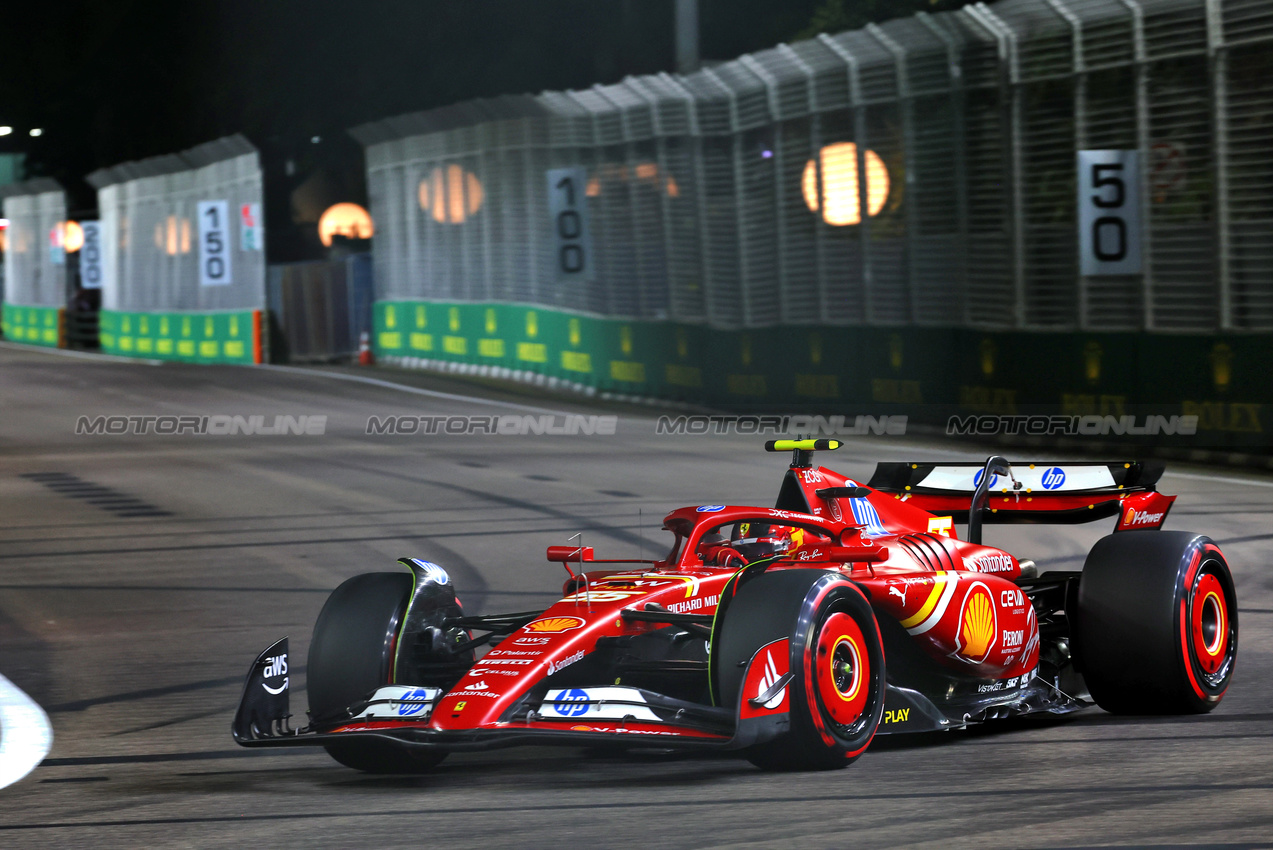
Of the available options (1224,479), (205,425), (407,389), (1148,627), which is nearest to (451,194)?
(407,389)

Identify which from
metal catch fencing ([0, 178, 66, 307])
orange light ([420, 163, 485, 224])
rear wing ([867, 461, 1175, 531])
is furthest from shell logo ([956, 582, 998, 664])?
metal catch fencing ([0, 178, 66, 307])

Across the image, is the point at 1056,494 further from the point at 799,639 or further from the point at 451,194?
the point at 451,194

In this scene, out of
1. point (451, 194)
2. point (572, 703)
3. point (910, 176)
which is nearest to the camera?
point (572, 703)

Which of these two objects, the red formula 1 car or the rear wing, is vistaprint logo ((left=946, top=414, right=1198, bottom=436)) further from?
the red formula 1 car

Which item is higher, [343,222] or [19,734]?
[343,222]

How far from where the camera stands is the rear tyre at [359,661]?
6375mm

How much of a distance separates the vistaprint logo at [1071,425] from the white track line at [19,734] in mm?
13119

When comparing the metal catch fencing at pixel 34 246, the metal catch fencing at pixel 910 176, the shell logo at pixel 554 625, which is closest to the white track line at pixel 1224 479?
the metal catch fencing at pixel 910 176

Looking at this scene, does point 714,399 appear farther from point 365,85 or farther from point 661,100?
point 365,85

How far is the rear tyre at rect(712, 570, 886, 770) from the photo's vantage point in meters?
5.88

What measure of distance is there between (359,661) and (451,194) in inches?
1138

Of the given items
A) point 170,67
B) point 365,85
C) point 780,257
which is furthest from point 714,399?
point 170,67

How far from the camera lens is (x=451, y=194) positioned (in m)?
34.8

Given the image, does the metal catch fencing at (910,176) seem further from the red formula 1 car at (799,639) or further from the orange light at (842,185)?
the red formula 1 car at (799,639)
